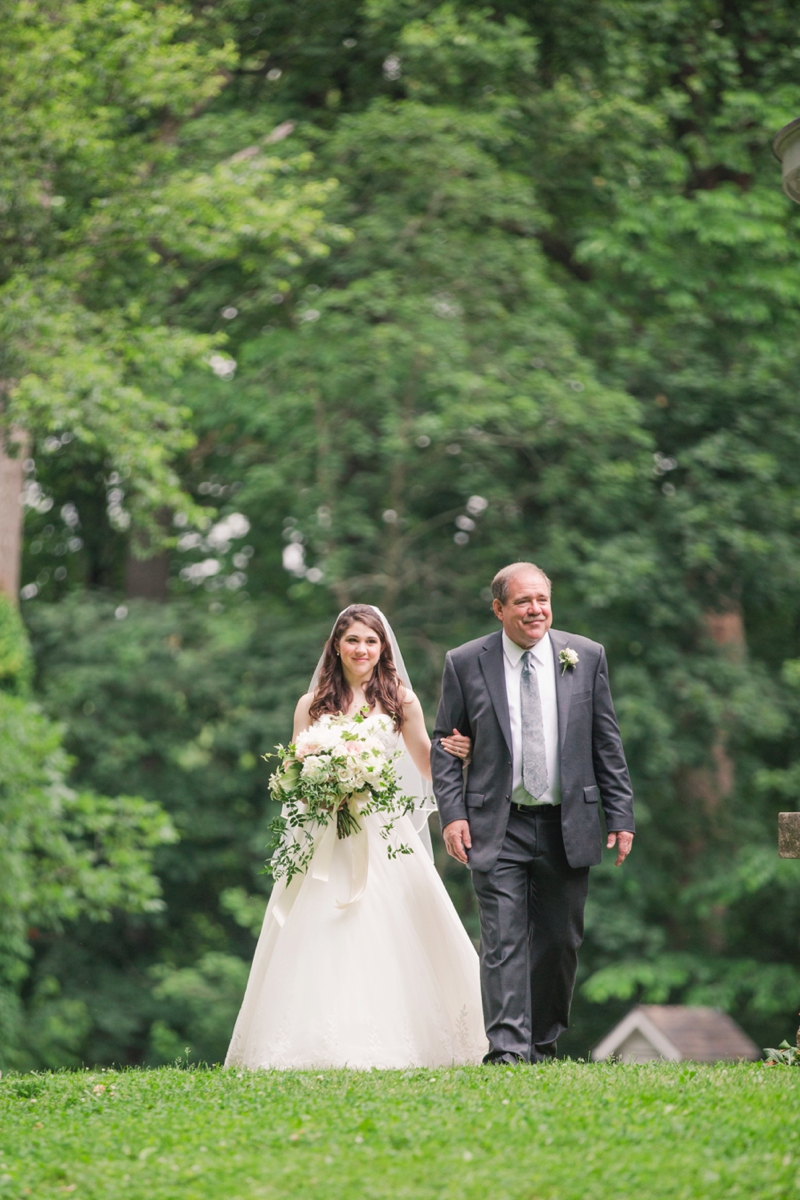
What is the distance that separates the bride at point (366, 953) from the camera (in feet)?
22.4

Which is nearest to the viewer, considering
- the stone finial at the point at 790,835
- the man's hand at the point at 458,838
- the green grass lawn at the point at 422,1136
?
the green grass lawn at the point at 422,1136

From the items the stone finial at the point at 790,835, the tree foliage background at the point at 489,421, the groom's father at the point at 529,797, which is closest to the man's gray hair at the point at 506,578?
the groom's father at the point at 529,797

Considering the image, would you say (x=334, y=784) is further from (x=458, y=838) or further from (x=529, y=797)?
(x=529, y=797)

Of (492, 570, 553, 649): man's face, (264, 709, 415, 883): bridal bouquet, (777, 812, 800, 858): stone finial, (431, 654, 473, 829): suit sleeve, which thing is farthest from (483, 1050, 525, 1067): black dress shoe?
(492, 570, 553, 649): man's face

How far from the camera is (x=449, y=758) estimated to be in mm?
6672

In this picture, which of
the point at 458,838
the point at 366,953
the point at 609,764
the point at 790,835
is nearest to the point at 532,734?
the point at 609,764

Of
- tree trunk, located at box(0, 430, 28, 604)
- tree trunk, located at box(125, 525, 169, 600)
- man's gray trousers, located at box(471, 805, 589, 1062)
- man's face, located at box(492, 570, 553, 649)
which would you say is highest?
man's face, located at box(492, 570, 553, 649)

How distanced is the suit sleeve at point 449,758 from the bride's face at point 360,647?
0.70m

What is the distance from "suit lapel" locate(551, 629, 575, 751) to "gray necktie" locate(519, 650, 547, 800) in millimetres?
87

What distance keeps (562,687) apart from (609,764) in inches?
16.4

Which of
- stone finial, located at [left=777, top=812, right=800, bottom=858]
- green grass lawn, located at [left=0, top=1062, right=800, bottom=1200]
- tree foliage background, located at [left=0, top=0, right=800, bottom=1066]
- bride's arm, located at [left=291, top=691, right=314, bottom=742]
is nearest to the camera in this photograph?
green grass lawn, located at [left=0, top=1062, right=800, bottom=1200]

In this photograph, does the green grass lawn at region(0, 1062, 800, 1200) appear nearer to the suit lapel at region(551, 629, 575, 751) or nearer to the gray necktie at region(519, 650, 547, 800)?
the gray necktie at region(519, 650, 547, 800)

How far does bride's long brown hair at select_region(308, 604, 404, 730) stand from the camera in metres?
7.53

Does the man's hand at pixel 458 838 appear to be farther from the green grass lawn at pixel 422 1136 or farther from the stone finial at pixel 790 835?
the green grass lawn at pixel 422 1136
